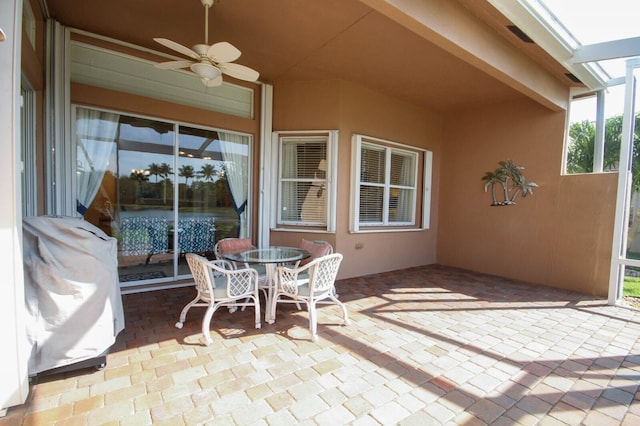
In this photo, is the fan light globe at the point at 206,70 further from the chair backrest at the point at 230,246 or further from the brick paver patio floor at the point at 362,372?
the brick paver patio floor at the point at 362,372

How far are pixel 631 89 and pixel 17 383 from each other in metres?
6.84

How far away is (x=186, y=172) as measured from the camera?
460cm

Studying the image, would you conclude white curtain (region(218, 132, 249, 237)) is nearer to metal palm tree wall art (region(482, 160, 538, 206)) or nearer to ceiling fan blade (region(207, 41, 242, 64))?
ceiling fan blade (region(207, 41, 242, 64))

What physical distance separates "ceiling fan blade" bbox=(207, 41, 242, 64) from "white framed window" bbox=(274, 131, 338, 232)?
88.8 inches

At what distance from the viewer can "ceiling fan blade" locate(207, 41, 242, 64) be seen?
8.65 feet

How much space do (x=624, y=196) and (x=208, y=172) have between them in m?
5.99

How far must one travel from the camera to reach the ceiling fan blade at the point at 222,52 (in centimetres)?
264

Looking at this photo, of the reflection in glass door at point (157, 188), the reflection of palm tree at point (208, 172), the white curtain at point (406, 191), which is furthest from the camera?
the white curtain at point (406, 191)

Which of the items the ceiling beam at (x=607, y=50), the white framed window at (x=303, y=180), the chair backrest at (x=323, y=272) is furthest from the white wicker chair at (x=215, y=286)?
the ceiling beam at (x=607, y=50)

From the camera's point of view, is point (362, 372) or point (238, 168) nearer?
point (362, 372)

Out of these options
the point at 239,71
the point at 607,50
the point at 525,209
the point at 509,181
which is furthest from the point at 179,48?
the point at 525,209

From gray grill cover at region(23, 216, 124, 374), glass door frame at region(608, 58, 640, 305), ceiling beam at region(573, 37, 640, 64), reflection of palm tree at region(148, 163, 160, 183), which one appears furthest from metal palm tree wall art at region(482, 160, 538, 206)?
gray grill cover at region(23, 216, 124, 374)

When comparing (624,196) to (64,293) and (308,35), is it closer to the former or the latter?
(308,35)

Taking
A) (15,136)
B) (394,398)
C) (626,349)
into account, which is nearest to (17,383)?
(15,136)
